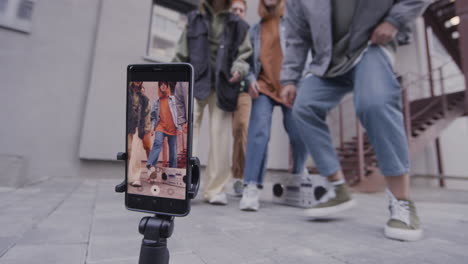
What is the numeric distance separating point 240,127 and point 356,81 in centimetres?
112

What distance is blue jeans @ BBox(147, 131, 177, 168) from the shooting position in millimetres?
484

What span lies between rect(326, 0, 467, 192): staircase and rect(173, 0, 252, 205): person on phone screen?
76.4 inches

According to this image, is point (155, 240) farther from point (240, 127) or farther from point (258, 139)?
point (240, 127)

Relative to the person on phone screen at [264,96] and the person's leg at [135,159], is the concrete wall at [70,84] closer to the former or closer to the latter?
the person on phone screen at [264,96]

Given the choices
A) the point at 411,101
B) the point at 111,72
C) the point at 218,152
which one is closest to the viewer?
the point at 218,152

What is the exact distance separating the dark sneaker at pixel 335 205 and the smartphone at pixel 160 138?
104 centimetres

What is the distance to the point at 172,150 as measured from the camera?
1.59 ft

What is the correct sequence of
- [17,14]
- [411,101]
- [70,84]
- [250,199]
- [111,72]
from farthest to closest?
[411,101], [111,72], [70,84], [17,14], [250,199]

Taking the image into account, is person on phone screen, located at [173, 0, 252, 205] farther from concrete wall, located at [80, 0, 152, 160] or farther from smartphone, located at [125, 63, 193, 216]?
concrete wall, located at [80, 0, 152, 160]

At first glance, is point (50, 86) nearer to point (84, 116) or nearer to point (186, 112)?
point (84, 116)

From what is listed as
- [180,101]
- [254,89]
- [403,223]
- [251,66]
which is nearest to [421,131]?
[251,66]

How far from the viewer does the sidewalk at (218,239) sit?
0.76 meters

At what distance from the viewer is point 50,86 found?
3117mm

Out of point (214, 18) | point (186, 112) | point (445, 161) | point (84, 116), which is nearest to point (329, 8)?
point (214, 18)
